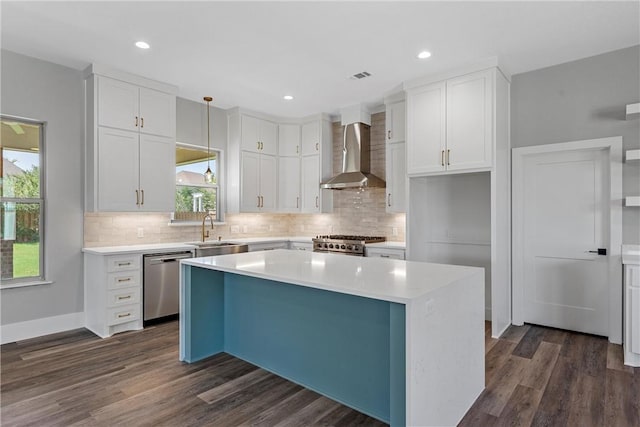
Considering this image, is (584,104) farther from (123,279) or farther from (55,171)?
(55,171)

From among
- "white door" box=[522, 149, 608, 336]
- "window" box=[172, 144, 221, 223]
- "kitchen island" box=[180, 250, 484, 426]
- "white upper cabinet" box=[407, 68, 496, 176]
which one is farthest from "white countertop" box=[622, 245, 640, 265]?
"window" box=[172, 144, 221, 223]

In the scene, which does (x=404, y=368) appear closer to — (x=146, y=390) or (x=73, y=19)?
(x=146, y=390)

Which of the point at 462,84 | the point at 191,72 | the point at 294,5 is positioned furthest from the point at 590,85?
the point at 191,72

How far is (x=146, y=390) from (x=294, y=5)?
3037 mm

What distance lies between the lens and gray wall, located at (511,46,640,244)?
3498mm

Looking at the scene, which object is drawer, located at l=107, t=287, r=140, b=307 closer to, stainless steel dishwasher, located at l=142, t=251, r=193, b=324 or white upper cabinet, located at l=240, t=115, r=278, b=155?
stainless steel dishwasher, located at l=142, t=251, r=193, b=324

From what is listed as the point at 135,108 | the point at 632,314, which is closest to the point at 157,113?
the point at 135,108

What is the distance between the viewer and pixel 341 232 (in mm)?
5992

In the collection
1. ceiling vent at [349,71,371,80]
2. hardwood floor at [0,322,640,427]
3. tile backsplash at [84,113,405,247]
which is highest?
ceiling vent at [349,71,371,80]

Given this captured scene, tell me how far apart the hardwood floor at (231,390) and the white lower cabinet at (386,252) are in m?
1.43

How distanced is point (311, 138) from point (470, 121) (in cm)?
270

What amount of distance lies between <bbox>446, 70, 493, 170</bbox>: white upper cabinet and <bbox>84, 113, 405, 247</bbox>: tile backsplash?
1.49m

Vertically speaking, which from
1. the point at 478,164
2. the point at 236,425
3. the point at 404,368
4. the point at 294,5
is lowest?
the point at 236,425

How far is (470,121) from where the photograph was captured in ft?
12.8
